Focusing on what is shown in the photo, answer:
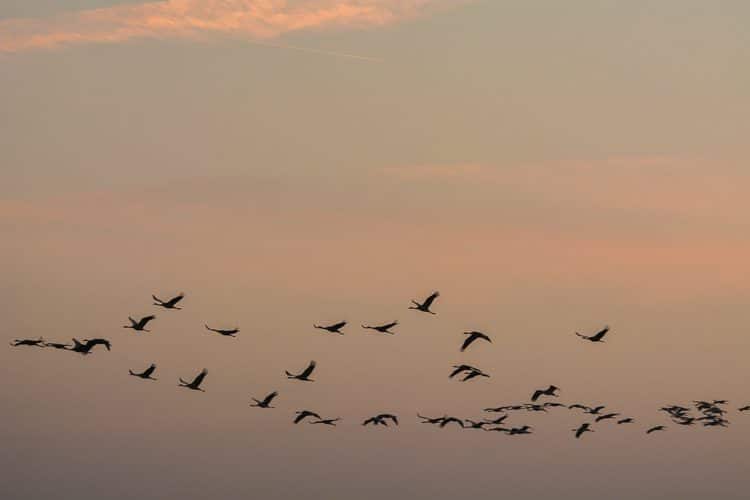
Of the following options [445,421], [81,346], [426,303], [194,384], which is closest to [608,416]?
[445,421]

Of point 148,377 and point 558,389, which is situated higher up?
point 558,389

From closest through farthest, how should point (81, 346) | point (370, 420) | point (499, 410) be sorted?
point (81, 346)
point (370, 420)
point (499, 410)

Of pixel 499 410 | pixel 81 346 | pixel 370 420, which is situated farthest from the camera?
pixel 499 410

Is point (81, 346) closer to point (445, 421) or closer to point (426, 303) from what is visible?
point (426, 303)

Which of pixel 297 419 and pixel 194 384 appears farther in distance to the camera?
pixel 297 419

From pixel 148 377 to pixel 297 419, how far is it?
14097 millimetres

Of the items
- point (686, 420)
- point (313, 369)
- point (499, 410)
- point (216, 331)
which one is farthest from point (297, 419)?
point (686, 420)

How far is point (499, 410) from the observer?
142 meters

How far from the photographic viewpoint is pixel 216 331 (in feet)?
369

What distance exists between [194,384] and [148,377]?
4.67 metres

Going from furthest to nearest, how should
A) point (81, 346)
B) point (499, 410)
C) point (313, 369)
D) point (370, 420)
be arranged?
point (499, 410), point (370, 420), point (313, 369), point (81, 346)

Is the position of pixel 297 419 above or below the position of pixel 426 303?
below

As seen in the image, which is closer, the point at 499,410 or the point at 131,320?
the point at 131,320

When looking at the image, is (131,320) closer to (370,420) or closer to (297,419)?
(297,419)
